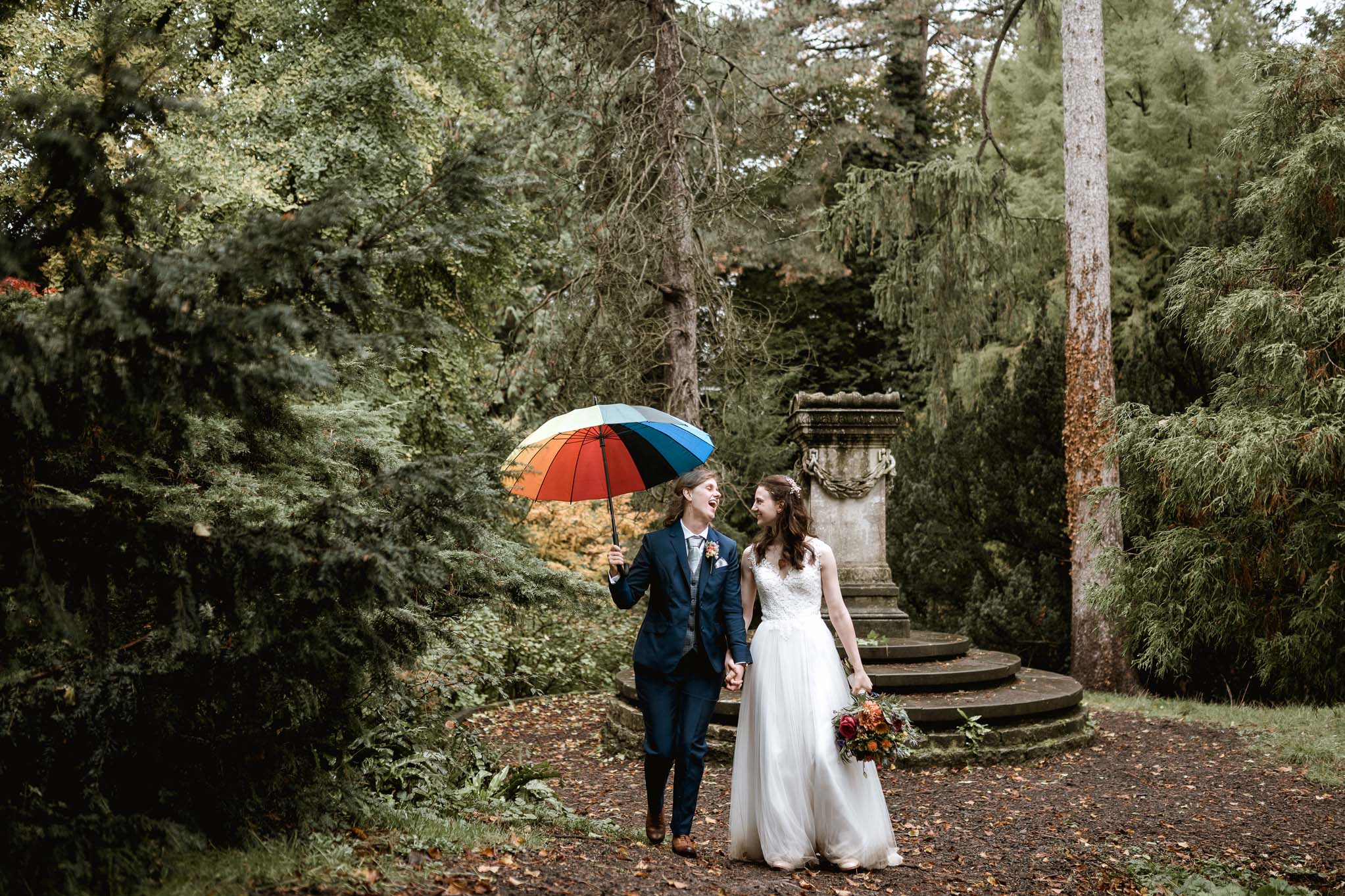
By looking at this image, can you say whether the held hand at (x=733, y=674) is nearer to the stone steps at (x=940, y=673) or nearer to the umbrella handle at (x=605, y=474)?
the umbrella handle at (x=605, y=474)

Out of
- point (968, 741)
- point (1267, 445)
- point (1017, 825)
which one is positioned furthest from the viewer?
point (1267, 445)

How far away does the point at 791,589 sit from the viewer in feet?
17.0

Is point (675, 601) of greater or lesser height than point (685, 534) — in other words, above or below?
below

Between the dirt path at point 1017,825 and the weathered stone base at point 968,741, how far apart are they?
0.11 meters

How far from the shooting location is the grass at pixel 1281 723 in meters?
7.81

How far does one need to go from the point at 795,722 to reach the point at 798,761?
17 cm

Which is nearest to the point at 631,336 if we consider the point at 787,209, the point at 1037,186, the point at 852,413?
the point at 852,413

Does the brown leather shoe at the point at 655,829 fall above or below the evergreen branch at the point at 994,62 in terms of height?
below

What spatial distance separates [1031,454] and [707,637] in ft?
35.9

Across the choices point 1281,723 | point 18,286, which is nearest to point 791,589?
point 18,286

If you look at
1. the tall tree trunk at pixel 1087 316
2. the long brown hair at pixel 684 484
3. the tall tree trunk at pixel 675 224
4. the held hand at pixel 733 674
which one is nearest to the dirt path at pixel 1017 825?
the held hand at pixel 733 674

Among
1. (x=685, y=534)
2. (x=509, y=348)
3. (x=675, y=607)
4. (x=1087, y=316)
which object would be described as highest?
(x=509, y=348)

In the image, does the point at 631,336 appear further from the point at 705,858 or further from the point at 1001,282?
the point at 705,858

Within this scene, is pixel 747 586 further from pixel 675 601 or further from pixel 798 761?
pixel 798 761
